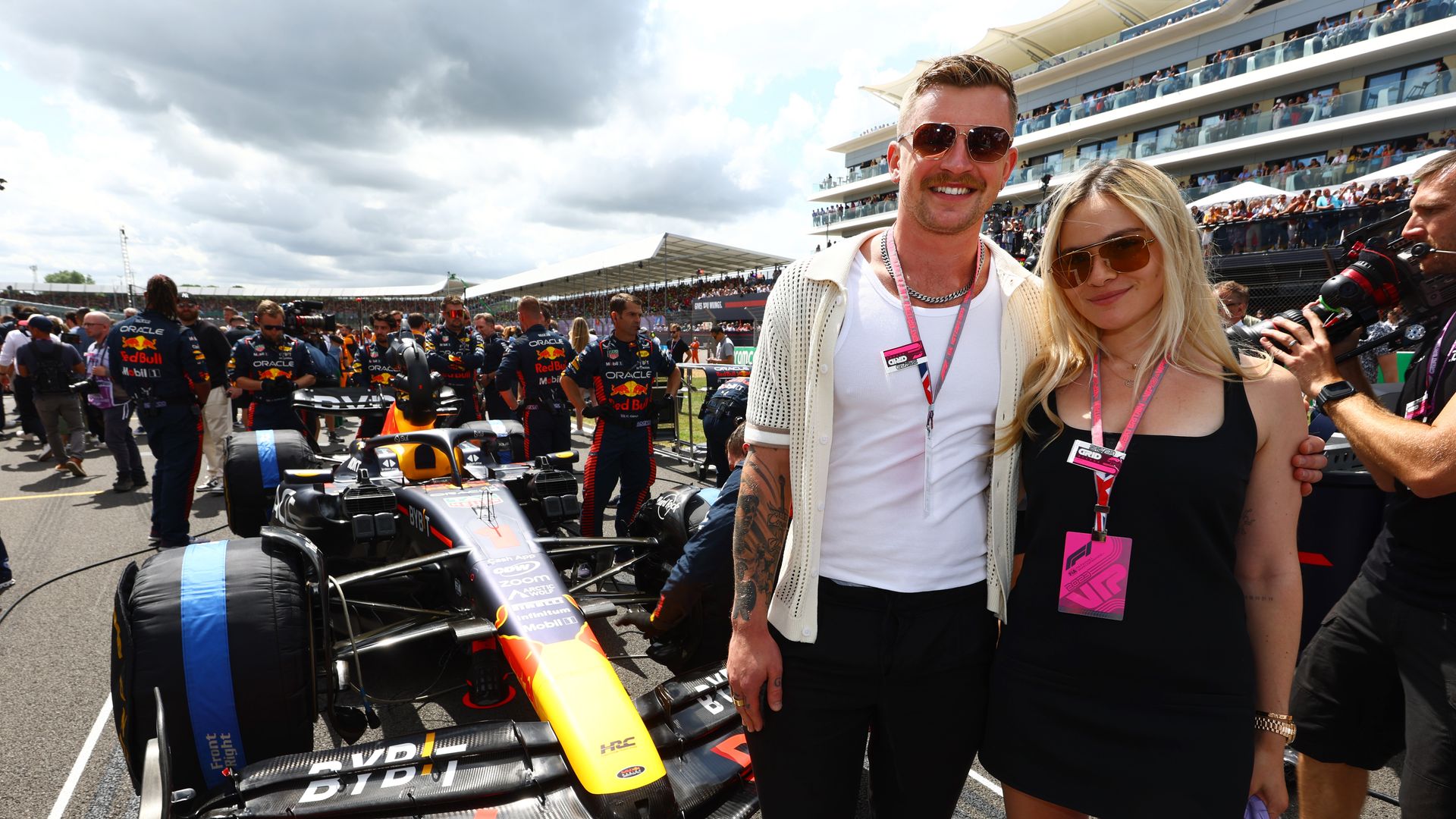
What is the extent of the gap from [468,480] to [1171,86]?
36077mm

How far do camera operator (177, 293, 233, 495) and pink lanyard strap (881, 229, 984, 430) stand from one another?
4.76 metres

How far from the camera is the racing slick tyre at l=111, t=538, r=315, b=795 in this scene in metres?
2.15

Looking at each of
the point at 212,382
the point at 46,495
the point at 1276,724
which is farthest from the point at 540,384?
the point at 1276,724

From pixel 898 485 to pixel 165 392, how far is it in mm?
5643

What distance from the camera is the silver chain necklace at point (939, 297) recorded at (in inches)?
57.1

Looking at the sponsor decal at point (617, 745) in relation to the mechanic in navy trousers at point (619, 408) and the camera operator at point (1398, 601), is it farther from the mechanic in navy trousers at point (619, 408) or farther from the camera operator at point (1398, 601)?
the mechanic in navy trousers at point (619, 408)

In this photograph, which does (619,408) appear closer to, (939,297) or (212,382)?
(212,382)

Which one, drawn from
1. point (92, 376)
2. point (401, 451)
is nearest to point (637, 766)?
point (401, 451)

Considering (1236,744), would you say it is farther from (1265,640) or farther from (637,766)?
(637,766)

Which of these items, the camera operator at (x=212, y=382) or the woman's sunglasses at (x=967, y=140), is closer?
the woman's sunglasses at (x=967, y=140)

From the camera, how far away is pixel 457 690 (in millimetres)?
3336

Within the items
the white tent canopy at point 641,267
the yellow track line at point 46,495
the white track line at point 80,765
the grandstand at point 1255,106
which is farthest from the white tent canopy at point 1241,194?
the yellow track line at point 46,495

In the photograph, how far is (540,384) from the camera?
21.8ft

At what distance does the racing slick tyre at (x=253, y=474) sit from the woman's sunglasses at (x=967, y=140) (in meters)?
4.36
